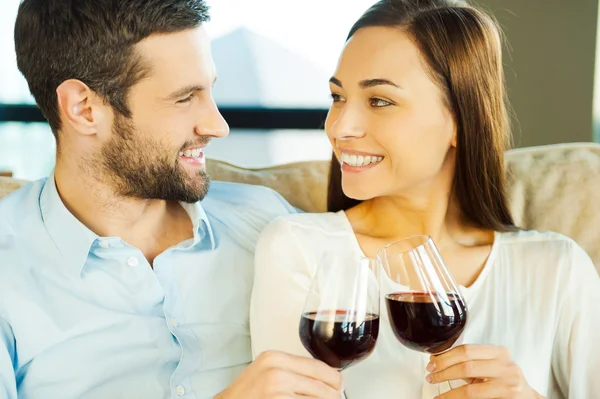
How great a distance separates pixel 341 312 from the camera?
121 cm

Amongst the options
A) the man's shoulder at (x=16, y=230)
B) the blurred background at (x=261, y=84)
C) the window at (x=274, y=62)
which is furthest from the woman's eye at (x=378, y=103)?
the window at (x=274, y=62)

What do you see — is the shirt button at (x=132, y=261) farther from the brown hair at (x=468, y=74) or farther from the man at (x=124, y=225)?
the brown hair at (x=468, y=74)

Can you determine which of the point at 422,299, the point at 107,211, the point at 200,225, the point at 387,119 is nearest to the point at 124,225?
the point at 107,211

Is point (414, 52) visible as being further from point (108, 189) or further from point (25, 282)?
point (25, 282)

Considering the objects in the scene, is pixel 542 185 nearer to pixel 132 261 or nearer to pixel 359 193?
pixel 359 193

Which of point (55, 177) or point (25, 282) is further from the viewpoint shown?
point (55, 177)

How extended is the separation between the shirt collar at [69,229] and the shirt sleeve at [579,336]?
0.83 m

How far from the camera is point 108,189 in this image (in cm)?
175

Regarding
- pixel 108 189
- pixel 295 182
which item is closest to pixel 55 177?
pixel 108 189

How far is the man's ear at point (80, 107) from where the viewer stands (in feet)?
5.79

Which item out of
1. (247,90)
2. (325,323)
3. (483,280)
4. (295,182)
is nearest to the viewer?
(325,323)

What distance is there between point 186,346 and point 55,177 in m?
0.51

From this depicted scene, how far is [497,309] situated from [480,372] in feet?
1.33

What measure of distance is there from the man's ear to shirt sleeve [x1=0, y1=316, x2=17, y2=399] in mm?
479
